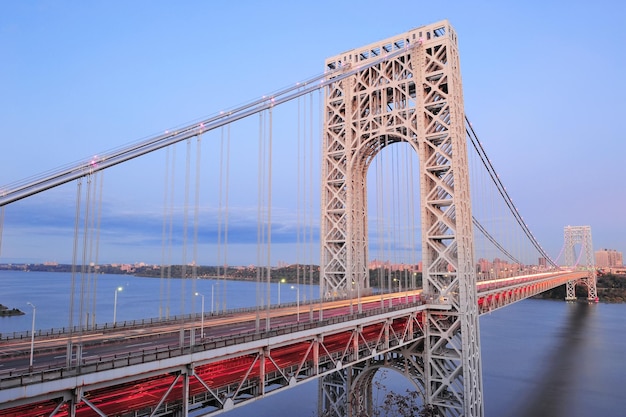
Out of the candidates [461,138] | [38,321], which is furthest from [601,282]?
[38,321]

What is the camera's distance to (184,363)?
14430 millimetres

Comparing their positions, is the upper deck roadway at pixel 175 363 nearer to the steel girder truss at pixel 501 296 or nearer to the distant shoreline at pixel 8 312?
the steel girder truss at pixel 501 296

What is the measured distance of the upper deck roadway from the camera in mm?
11930

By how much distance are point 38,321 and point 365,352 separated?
246ft

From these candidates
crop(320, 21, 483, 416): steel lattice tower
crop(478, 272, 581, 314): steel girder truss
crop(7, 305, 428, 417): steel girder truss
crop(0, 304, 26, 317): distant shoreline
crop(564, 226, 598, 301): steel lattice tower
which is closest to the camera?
crop(7, 305, 428, 417): steel girder truss

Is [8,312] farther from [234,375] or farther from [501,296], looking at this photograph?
[501,296]

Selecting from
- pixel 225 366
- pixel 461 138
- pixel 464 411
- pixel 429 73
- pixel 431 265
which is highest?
pixel 429 73

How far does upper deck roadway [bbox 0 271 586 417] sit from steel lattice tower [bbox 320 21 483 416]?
570 centimetres

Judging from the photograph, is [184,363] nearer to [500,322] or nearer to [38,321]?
[38,321]

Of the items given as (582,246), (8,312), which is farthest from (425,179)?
(582,246)

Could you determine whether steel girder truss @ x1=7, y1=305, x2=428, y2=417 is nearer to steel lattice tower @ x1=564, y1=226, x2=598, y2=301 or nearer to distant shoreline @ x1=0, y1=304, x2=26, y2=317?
distant shoreline @ x1=0, y1=304, x2=26, y2=317

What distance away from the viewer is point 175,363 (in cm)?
1415

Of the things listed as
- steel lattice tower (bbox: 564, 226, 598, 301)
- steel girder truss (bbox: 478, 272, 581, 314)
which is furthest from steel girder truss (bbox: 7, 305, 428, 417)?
steel lattice tower (bbox: 564, 226, 598, 301)

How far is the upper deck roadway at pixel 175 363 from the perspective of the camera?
11930 millimetres
